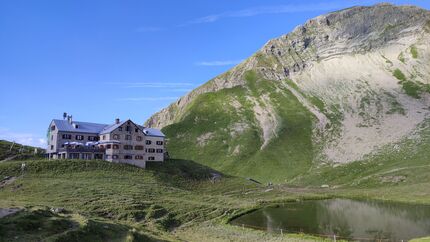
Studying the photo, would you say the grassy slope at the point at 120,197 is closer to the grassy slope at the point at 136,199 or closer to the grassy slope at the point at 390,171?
the grassy slope at the point at 136,199

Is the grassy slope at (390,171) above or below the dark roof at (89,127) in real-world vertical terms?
below

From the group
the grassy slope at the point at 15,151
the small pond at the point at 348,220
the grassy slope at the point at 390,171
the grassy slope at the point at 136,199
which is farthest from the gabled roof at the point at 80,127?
the grassy slope at the point at 390,171

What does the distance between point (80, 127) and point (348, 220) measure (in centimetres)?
8595

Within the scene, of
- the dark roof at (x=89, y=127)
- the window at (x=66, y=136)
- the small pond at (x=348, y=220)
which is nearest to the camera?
the small pond at (x=348, y=220)

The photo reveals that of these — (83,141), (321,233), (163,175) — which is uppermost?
(83,141)

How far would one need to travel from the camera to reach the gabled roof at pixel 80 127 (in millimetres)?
115062

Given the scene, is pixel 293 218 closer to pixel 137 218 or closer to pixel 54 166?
pixel 137 218

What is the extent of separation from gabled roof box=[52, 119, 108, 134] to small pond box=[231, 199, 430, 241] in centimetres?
6339

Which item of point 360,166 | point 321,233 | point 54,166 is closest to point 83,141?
point 54,166

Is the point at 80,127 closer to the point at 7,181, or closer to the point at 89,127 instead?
the point at 89,127

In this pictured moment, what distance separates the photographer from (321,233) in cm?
6316

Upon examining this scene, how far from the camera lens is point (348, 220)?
76.4m

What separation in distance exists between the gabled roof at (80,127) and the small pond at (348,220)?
6339 cm

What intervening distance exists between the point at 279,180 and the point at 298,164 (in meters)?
19.1
